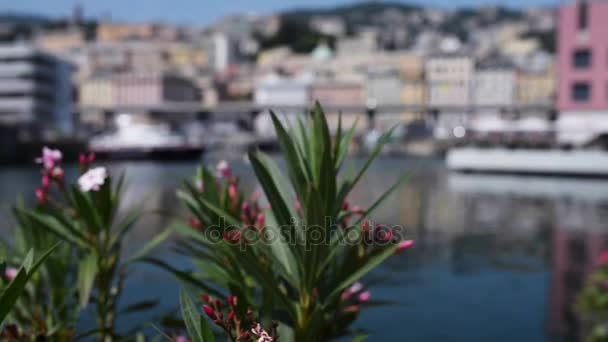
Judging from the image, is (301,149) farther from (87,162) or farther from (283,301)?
(87,162)

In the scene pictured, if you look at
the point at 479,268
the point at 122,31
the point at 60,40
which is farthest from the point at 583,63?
the point at 60,40

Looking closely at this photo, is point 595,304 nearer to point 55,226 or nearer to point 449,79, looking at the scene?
point 55,226

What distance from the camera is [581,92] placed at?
38.0 meters

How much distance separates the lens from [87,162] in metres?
2.93

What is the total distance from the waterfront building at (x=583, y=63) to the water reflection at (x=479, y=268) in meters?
19.6

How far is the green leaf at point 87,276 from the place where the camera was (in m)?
2.77

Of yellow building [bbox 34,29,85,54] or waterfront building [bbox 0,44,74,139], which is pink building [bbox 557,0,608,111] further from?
yellow building [bbox 34,29,85,54]

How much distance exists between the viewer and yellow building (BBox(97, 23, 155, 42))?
162750 mm

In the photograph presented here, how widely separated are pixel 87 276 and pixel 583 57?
126 ft

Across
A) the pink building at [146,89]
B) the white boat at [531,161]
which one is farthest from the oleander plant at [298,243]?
the pink building at [146,89]

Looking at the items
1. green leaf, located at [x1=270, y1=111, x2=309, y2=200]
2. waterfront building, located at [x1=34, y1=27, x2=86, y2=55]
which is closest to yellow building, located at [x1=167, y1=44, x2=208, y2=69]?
waterfront building, located at [x1=34, y1=27, x2=86, y2=55]

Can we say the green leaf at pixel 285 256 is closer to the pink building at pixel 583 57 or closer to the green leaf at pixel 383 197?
the green leaf at pixel 383 197

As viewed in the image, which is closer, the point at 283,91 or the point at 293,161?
the point at 293,161

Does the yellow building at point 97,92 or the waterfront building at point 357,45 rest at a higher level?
the waterfront building at point 357,45
